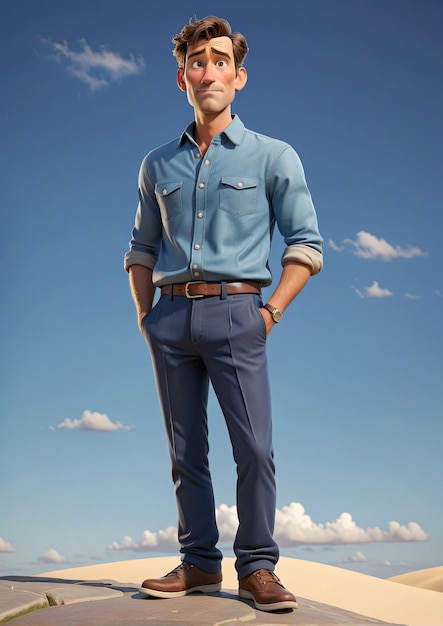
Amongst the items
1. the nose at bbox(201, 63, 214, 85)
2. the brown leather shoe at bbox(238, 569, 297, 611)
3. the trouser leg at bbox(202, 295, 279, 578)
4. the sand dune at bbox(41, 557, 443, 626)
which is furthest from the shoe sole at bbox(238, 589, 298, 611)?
the sand dune at bbox(41, 557, 443, 626)

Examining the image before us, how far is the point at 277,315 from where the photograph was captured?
11.5 ft

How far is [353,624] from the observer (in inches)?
133

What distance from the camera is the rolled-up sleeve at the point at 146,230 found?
3.97 m

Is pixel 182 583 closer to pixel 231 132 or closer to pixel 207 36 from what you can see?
pixel 231 132

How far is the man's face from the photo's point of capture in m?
3.69

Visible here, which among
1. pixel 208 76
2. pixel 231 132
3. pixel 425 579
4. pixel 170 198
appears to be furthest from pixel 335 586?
pixel 208 76

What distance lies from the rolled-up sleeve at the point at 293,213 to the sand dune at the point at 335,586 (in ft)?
18.8

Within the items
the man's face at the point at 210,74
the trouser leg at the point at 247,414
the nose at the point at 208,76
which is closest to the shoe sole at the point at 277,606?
the trouser leg at the point at 247,414

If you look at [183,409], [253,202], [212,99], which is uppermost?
[212,99]

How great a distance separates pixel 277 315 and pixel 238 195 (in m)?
0.61

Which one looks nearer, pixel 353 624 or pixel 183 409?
pixel 353 624

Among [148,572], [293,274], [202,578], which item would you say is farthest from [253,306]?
[148,572]

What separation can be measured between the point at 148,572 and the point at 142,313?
5.77 meters

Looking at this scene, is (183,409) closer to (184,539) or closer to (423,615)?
(184,539)
